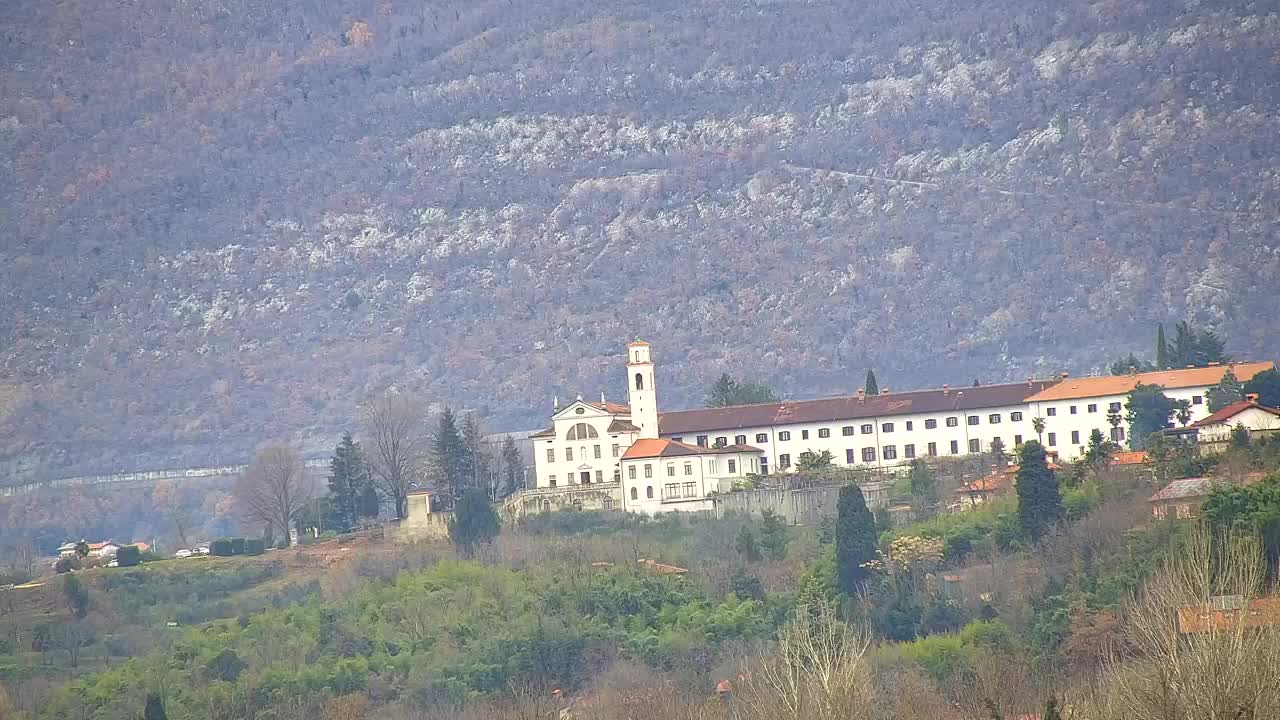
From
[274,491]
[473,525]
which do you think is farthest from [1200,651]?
[274,491]

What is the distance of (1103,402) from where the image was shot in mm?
91625

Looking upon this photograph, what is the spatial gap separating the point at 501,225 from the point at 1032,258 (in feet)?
130

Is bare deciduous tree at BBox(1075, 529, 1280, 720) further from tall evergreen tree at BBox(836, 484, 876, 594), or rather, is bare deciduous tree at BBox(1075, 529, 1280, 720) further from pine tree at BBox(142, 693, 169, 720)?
pine tree at BBox(142, 693, 169, 720)

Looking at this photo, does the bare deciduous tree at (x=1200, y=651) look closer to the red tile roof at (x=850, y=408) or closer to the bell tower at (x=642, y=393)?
the red tile roof at (x=850, y=408)

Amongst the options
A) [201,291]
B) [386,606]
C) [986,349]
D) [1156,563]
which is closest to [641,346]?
[386,606]

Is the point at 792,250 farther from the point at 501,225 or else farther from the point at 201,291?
the point at 201,291

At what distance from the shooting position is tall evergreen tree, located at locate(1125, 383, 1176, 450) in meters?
89.3

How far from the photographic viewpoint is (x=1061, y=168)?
165 metres

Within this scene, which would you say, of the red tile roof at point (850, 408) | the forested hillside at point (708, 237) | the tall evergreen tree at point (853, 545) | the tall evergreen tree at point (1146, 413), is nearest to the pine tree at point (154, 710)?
the tall evergreen tree at point (853, 545)

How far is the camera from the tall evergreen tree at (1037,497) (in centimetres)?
7975

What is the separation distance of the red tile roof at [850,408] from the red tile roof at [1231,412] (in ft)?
26.2

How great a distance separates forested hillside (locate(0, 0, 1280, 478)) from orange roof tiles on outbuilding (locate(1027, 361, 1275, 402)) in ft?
149

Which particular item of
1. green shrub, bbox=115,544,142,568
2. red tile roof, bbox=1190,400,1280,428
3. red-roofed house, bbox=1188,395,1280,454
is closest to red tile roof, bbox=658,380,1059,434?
red tile roof, bbox=1190,400,1280,428

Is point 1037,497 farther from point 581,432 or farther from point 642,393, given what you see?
point 581,432
